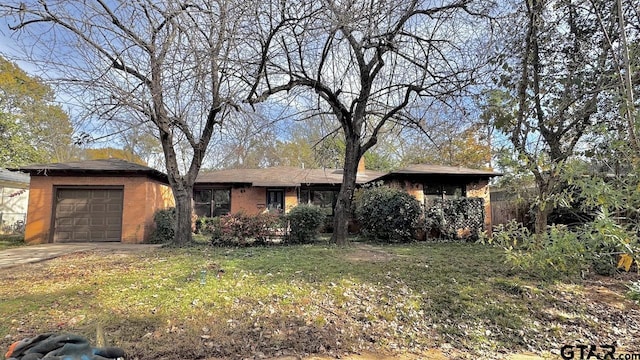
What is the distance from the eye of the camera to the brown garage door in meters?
12.8

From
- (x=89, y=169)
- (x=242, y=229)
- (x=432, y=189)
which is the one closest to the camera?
(x=242, y=229)

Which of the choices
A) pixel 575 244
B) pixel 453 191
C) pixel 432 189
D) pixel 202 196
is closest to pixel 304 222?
pixel 432 189

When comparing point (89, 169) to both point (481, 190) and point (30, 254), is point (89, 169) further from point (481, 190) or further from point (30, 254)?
point (481, 190)

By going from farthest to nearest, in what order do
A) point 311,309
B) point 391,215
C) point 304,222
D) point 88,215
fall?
point 88,215 → point 391,215 → point 304,222 → point 311,309

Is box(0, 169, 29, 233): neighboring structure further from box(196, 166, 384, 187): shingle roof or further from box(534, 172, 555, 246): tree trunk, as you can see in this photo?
box(534, 172, 555, 246): tree trunk

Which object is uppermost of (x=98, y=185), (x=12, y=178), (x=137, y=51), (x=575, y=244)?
(x=137, y=51)

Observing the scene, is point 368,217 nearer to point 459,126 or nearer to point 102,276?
point 459,126

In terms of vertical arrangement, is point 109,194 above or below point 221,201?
above

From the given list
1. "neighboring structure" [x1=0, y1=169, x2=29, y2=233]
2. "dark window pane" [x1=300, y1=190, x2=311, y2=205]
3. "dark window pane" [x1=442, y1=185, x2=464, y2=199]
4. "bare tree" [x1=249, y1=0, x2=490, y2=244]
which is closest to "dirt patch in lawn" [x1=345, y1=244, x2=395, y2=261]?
"bare tree" [x1=249, y1=0, x2=490, y2=244]

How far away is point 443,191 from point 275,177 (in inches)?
330

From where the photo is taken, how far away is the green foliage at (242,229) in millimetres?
10898

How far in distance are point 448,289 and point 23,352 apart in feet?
19.0

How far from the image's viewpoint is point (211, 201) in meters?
16.8

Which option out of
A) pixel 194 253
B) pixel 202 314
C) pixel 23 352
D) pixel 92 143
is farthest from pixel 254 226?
pixel 23 352
